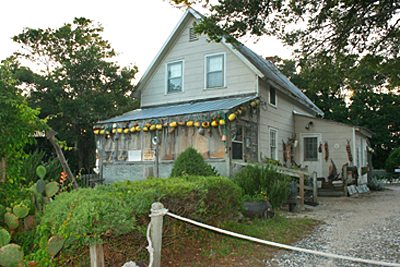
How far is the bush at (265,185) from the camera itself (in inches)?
336

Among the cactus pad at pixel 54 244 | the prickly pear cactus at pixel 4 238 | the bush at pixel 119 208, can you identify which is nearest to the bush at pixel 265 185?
the bush at pixel 119 208

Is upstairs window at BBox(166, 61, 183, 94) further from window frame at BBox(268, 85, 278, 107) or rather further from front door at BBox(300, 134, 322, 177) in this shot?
front door at BBox(300, 134, 322, 177)

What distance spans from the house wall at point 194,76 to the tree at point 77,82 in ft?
7.74

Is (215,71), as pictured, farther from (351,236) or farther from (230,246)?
(230,246)

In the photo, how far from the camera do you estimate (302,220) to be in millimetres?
7840

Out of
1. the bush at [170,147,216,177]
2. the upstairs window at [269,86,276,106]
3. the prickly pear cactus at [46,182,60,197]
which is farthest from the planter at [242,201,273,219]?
the upstairs window at [269,86,276,106]

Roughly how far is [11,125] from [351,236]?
643 cm

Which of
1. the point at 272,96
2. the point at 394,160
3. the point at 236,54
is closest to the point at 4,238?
the point at 236,54

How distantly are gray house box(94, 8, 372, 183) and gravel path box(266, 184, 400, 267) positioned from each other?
12.0 ft

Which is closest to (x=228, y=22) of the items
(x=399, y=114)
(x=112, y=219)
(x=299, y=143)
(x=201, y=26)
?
(x=201, y=26)

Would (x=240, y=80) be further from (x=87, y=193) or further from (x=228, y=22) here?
(x=87, y=193)

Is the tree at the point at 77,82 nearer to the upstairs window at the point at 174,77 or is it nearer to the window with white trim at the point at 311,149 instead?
the upstairs window at the point at 174,77

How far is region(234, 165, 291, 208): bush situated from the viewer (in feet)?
28.0

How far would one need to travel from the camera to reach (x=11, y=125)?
4.45 metres
